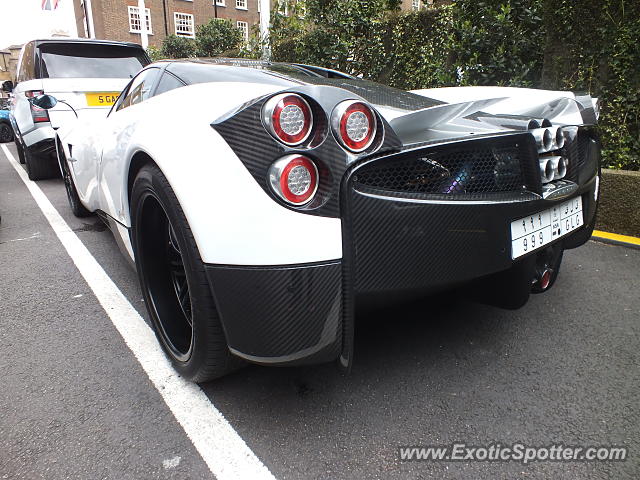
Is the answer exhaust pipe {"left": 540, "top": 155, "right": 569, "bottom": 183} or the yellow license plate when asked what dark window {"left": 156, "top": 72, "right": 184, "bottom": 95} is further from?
the yellow license plate

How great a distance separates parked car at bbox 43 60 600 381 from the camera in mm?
1373

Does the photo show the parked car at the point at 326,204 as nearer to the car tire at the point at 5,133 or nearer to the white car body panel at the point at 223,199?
the white car body panel at the point at 223,199

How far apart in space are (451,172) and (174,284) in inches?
52.3

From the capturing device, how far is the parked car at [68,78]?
6039 mm

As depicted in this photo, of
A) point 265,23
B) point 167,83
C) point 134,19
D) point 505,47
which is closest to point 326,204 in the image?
point 167,83

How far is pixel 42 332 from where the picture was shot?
2.44m

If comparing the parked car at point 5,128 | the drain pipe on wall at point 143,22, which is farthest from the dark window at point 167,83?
the drain pipe on wall at point 143,22

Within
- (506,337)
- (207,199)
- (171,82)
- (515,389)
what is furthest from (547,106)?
(171,82)

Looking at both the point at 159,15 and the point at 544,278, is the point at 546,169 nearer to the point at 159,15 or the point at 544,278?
the point at 544,278

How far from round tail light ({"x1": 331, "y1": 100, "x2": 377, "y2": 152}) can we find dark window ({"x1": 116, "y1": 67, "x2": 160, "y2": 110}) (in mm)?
1777

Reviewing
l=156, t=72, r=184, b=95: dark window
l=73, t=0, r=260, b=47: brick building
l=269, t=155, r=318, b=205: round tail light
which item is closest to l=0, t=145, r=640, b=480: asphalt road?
l=269, t=155, r=318, b=205: round tail light

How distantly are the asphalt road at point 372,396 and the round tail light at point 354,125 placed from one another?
0.77m

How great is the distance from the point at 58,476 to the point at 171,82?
1943 mm

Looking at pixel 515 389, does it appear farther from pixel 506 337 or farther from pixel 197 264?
pixel 197 264
